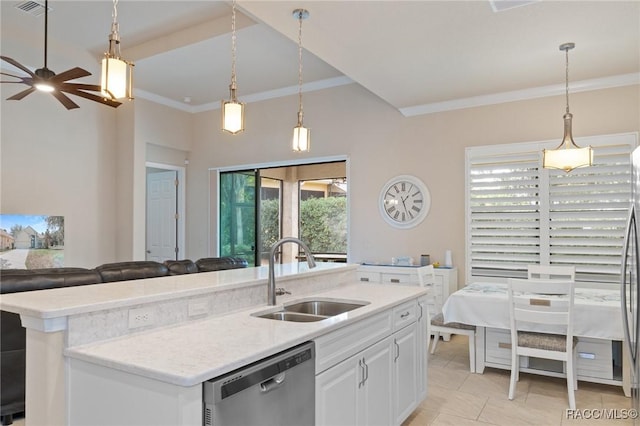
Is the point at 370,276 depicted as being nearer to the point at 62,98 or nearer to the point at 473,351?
the point at 473,351

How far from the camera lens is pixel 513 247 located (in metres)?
4.93

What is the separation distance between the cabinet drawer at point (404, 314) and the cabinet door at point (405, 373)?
0.04 m

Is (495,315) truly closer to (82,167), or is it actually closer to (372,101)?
(372,101)

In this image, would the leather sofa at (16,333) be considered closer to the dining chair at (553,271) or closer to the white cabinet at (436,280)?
the white cabinet at (436,280)

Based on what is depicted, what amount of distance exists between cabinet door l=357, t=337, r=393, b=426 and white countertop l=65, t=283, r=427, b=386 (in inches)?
10.4

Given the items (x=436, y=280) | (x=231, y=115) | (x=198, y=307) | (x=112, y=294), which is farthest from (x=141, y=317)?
(x=436, y=280)

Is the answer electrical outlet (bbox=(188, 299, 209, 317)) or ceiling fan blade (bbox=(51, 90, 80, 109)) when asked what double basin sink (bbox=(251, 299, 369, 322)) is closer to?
electrical outlet (bbox=(188, 299, 209, 317))

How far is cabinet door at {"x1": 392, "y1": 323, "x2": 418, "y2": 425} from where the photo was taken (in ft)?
8.73

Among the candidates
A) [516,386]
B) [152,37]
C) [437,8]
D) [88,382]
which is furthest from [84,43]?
[516,386]

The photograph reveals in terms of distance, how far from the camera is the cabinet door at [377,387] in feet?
7.48

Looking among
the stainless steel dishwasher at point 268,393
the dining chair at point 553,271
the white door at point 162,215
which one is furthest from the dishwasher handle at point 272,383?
the white door at point 162,215

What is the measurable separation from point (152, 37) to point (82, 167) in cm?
229

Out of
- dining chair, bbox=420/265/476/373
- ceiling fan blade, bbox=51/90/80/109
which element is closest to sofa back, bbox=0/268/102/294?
ceiling fan blade, bbox=51/90/80/109

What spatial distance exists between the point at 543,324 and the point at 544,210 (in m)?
1.77
